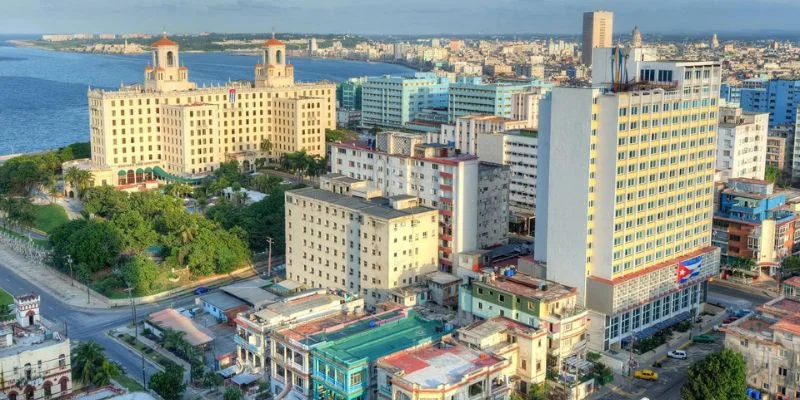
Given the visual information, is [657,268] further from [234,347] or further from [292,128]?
[292,128]

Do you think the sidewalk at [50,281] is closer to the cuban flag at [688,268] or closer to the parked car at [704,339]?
the cuban flag at [688,268]

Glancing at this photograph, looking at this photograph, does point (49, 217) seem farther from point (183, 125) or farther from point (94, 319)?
point (94, 319)

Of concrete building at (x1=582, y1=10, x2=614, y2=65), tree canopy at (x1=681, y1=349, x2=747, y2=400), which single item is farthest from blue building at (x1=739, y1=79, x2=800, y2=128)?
concrete building at (x1=582, y1=10, x2=614, y2=65)

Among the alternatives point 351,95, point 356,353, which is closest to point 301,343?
point 356,353

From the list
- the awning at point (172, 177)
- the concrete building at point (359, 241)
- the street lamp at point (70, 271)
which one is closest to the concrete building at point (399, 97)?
the awning at point (172, 177)


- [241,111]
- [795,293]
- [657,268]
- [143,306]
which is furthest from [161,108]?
[795,293]

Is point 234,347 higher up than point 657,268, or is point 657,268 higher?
point 657,268
